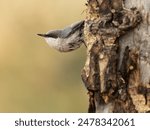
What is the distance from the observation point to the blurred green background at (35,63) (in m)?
5.16

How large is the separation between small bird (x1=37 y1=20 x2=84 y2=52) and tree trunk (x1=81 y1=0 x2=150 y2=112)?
227 millimetres

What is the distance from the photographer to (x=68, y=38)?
13.1 ft

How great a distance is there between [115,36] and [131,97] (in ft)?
0.80

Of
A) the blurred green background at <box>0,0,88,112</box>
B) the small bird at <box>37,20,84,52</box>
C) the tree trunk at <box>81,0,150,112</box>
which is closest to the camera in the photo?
the tree trunk at <box>81,0,150,112</box>

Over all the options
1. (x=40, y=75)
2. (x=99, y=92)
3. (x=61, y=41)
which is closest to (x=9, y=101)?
(x=40, y=75)

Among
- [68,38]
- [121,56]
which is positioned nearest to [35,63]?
[68,38]

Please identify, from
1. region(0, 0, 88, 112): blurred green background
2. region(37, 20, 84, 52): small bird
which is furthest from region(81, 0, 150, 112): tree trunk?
region(0, 0, 88, 112): blurred green background

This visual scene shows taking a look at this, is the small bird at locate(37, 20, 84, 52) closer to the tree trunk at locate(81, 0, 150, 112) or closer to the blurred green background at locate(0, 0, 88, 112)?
the tree trunk at locate(81, 0, 150, 112)

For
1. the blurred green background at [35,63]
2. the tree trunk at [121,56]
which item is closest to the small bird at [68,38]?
the tree trunk at [121,56]

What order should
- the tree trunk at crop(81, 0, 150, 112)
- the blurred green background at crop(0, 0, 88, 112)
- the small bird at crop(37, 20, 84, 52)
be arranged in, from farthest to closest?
1. the blurred green background at crop(0, 0, 88, 112)
2. the small bird at crop(37, 20, 84, 52)
3. the tree trunk at crop(81, 0, 150, 112)

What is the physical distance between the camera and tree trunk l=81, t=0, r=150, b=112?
11.8 ft

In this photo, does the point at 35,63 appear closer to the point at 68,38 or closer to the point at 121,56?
the point at 68,38

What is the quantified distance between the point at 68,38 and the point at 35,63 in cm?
165

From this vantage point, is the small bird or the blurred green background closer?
the small bird
